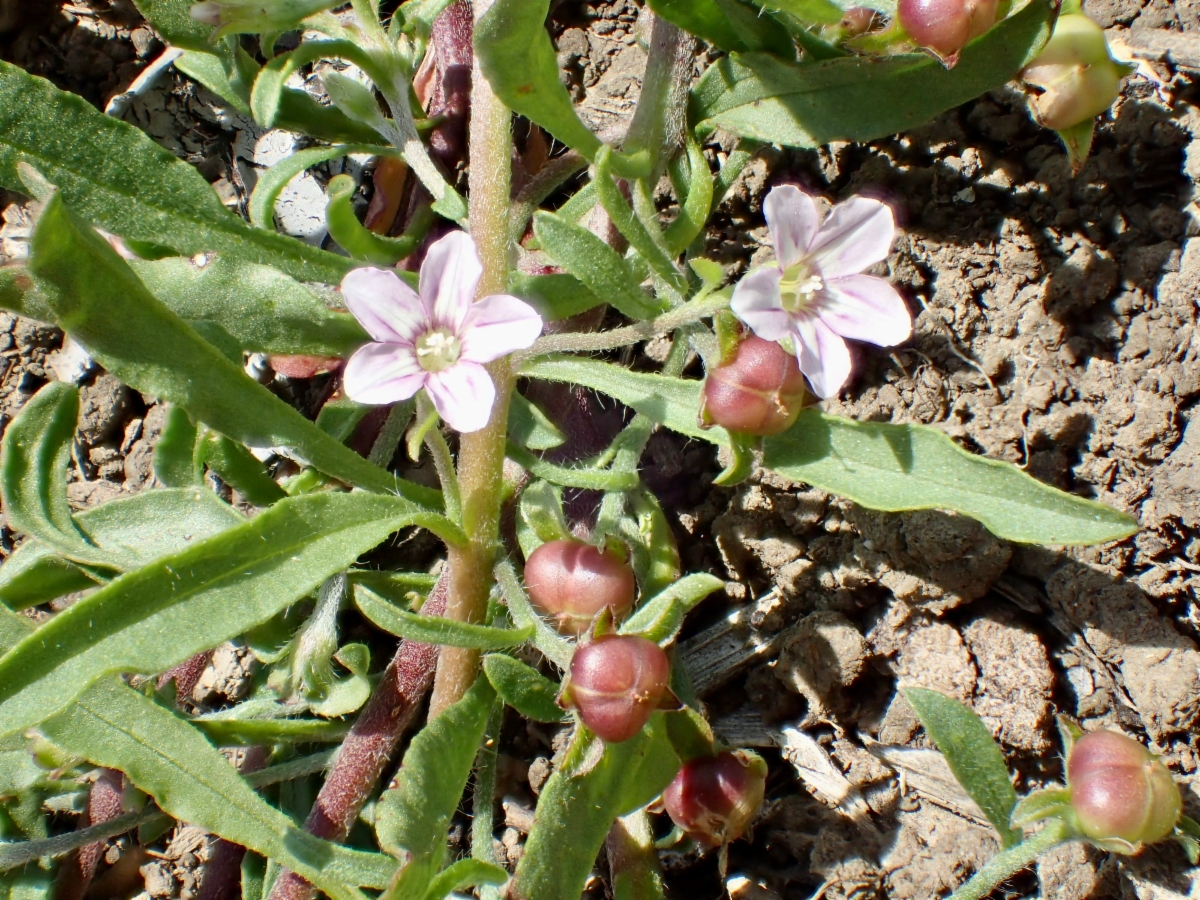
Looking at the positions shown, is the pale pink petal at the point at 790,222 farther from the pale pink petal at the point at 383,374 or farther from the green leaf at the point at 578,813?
the green leaf at the point at 578,813

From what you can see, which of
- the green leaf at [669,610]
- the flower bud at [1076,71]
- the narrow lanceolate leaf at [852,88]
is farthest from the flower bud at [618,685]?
the flower bud at [1076,71]

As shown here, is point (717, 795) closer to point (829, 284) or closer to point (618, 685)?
point (618, 685)

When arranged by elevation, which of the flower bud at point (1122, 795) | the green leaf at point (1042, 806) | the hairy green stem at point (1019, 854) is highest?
the flower bud at point (1122, 795)

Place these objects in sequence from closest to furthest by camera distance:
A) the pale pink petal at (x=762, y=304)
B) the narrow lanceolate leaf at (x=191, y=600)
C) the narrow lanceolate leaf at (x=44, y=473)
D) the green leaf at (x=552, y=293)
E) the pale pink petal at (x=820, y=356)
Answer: the narrow lanceolate leaf at (x=191, y=600), the pale pink petal at (x=762, y=304), the pale pink petal at (x=820, y=356), the narrow lanceolate leaf at (x=44, y=473), the green leaf at (x=552, y=293)

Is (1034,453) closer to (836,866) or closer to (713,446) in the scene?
(713,446)

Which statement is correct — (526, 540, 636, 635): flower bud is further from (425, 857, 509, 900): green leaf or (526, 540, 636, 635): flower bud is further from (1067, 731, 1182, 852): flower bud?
(1067, 731, 1182, 852): flower bud

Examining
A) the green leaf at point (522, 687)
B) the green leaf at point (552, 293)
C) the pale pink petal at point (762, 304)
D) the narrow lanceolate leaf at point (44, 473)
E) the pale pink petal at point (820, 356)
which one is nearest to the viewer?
the pale pink petal at point (762, 304)

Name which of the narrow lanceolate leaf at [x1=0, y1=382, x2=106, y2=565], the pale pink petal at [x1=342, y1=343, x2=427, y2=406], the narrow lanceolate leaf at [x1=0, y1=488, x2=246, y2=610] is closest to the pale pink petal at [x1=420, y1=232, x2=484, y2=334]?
the pale pink petal at [x1=342, y1=343, x2=427, y2=406]

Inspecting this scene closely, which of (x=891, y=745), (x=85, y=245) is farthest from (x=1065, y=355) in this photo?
→ (x=85, y=245)
